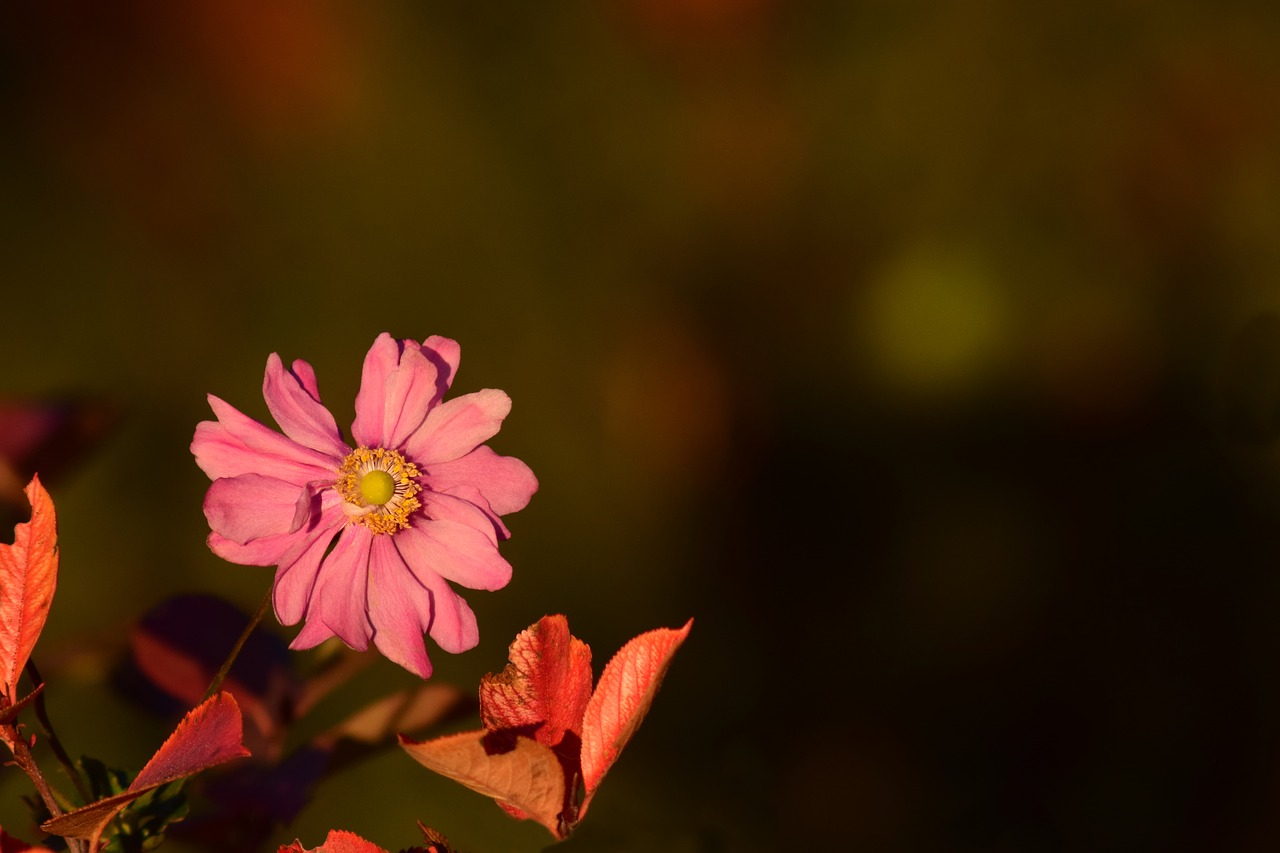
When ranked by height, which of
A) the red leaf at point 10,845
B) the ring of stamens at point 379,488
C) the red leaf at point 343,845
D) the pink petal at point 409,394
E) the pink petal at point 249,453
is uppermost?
the pink petal at point 409,394

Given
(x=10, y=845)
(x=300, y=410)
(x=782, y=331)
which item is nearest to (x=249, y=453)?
(x=300, y=410)

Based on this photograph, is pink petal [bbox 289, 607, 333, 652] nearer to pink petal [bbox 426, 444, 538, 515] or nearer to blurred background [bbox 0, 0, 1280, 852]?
pink petal [bbox 426, 444, 538, 515]

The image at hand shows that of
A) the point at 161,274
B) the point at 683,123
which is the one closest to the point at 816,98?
the point at 683,123

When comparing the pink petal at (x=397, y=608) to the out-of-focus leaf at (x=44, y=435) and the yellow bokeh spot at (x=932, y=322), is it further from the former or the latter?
the yellow bokeh spot at (x=932, y=322)

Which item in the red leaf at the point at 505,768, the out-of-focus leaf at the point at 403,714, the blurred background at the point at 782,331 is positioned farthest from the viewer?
the blurred background at the point at 782,331

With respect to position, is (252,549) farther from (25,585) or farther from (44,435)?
(44,435)

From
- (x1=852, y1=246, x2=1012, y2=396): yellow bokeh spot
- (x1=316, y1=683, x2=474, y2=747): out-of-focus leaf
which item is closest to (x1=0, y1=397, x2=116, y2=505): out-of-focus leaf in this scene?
(x1=316, y1=683, x2=474, y2=747): out-of-focus leaf

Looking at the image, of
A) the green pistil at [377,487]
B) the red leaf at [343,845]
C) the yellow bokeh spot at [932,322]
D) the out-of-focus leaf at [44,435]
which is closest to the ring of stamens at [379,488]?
the green pistil at [377,487]

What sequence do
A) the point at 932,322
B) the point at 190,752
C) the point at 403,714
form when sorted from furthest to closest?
1. the point at 932,322
2. the point at 403,714
3. the point at 190,752
